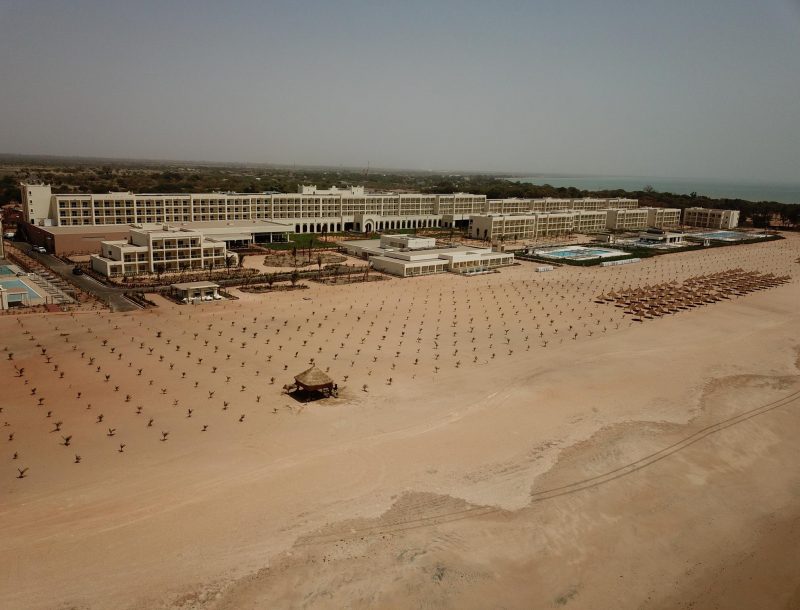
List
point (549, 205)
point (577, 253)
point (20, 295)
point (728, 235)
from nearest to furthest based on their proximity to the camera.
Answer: point (20, 295) → point (577, 253) → point (728, 235) → point (549, 205)

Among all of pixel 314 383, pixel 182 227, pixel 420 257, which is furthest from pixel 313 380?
pixel 182 227

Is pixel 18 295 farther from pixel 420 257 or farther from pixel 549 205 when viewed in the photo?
pixel 549 205

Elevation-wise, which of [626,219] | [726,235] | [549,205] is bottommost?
[726,235]

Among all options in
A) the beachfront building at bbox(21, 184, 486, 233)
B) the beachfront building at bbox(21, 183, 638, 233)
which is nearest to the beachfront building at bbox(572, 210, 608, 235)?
the beachfront building at bbox(21, 183, 638, 233)

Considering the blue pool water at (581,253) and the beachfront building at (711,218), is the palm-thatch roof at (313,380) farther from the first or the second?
the beachfront building at (711,218)

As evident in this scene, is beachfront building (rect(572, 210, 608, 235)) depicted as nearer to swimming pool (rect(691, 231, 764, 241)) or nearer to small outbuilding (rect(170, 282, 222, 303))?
swimming pool (rect(691, 231, 764, 241))

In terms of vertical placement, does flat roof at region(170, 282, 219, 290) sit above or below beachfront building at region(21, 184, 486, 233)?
below
